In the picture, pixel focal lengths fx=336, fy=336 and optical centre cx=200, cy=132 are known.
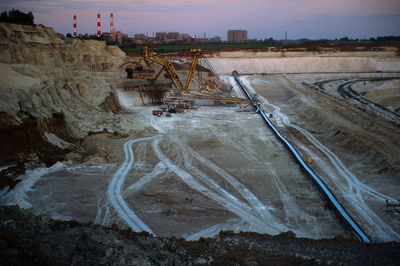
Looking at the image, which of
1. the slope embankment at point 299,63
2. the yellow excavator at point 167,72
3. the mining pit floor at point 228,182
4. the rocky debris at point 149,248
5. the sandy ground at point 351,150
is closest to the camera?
the rocky debris at point 149,248

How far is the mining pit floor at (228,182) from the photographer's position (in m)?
12.4

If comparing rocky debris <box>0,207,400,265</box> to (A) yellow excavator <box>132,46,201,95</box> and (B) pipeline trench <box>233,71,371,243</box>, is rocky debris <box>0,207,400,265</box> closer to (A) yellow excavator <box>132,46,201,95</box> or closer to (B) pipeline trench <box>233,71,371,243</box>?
(B) pipeline trench <box>233,71,371,243</box>

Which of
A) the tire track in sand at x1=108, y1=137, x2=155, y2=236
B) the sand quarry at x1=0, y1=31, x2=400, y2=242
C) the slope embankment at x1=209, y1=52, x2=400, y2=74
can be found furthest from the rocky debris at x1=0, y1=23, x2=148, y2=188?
the slope embankment at x1=209, y1=52, x2=400, y2=74

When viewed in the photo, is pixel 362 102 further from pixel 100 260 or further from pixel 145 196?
pixel 100 260

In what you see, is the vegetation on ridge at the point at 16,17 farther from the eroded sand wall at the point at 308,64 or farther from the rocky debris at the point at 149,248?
the eroded sand wall at the point at 308,64

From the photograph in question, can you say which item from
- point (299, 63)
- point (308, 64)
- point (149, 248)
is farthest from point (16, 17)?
point (308, 64)

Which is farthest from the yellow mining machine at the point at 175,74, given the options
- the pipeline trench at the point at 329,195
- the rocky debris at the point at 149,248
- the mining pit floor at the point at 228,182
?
the rocky debris at the point at 149,248

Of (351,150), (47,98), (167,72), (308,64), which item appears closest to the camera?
(351,150)

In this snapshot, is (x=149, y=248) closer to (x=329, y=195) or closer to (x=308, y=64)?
(x=329, y=195)

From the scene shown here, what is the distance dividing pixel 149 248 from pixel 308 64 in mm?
64676

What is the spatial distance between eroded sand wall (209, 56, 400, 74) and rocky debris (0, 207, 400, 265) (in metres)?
55.7

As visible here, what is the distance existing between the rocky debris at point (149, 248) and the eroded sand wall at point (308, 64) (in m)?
55.7

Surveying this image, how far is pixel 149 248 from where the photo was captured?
879 centimetres

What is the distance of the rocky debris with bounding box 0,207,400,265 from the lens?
25.0 ft
